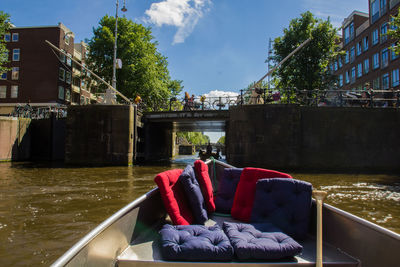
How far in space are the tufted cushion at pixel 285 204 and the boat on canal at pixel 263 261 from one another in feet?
0.34

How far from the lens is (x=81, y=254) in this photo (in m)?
1.70

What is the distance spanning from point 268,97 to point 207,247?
15.5 meters

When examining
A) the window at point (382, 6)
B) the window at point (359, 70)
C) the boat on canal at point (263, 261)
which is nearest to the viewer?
the boat on canal at point (263, 261)

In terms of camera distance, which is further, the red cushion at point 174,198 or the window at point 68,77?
the window at point 68,77

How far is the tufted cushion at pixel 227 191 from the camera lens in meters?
3.85

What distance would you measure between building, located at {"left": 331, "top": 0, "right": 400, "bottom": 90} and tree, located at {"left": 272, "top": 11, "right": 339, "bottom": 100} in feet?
7.26

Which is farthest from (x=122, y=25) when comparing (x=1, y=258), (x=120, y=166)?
(x=1, y=258)

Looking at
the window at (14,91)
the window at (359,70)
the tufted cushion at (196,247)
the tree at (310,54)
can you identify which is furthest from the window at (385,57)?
the window at (14,91)

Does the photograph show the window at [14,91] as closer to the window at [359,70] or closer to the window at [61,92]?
the window at [61,92]

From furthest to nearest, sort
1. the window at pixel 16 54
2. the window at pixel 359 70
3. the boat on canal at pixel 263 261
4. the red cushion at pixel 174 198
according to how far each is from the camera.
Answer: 1. the window at pixel 359 70
2. the window at pixel 16 54
3. the red cushion at pixel 174 198
4. the boat on canal at pixel 263 261

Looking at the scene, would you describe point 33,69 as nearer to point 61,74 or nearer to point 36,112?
point 61,74

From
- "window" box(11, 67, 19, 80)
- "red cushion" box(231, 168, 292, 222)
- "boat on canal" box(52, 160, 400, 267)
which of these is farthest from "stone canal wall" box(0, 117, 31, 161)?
"boat on canal" box(52, 160, 400, 267)

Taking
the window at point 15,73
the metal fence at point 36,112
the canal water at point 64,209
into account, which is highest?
the window at point 15,73

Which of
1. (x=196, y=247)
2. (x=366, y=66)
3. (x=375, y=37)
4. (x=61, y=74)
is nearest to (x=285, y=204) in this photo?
(x=196, y=247)
